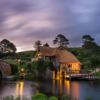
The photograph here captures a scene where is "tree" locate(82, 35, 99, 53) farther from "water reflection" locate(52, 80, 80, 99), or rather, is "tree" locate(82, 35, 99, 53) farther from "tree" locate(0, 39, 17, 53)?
"water reflection" locate(52, 80, 80, 99)

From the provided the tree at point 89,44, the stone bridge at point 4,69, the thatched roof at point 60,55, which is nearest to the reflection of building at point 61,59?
the thatched roof at point 60,55

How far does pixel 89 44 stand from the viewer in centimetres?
14475

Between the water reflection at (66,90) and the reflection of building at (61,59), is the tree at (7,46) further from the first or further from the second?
the water reflection at (66,90)

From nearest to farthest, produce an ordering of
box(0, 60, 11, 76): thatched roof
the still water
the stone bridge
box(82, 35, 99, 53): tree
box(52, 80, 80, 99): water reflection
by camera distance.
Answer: the still water, box(52, 80, 80, 99): water reflection, the stone bridge, box(0, 60, 11, 76): thatched roof, box(82, 35, 99, 53): tree

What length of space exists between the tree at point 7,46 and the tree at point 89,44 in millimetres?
31324

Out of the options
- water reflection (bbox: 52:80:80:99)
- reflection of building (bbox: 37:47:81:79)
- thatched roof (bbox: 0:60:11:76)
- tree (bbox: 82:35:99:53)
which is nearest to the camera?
water reflection (bbox: 52:80:80:99)

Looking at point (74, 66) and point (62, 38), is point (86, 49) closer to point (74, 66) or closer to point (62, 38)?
point (62, 38)

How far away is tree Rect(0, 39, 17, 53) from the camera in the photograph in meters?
135

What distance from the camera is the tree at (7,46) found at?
135462mm

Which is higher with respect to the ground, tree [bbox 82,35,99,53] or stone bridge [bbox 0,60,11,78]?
tree [bbox 82,35,99,53]

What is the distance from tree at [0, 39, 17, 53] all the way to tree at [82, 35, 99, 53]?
3132 cm

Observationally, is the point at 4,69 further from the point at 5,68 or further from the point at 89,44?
the point at 89,44

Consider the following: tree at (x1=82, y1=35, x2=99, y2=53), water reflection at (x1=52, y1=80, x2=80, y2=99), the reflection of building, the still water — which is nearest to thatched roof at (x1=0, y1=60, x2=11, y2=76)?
the reflection of building

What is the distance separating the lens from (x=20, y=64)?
96688 mm
